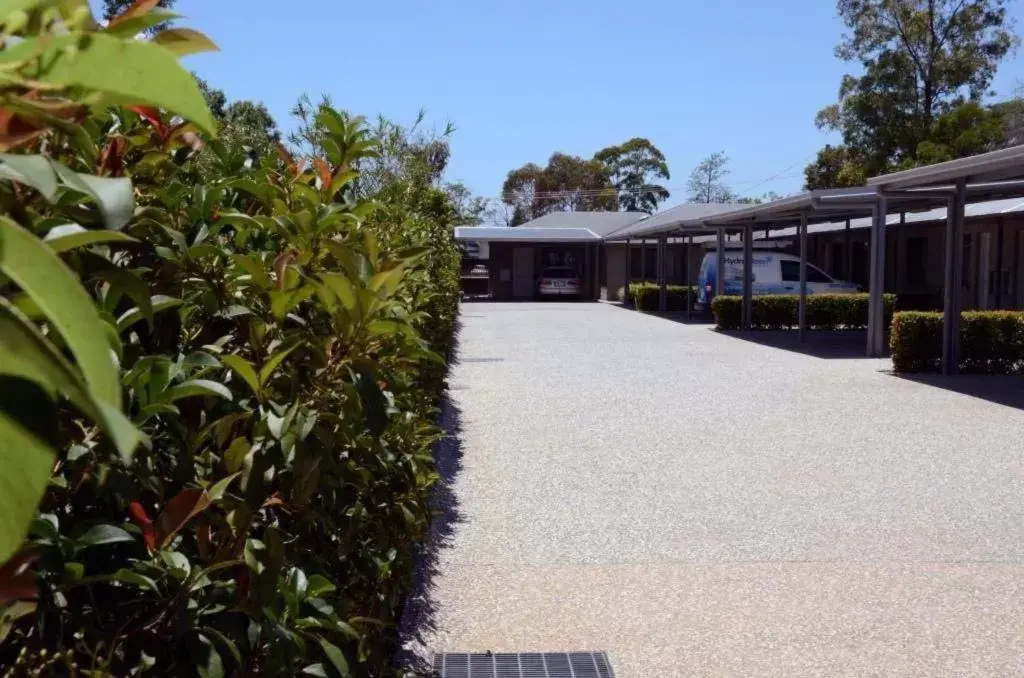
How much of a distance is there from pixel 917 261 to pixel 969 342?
17.4 meters

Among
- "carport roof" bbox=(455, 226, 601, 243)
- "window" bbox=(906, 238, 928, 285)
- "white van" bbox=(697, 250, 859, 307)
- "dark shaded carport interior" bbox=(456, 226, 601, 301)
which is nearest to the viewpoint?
"white van" bbox=(697, 250, 859, 307)

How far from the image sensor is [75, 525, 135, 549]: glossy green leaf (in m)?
1.39

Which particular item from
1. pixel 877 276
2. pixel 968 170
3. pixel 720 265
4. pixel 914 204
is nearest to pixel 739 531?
pixel 968 170

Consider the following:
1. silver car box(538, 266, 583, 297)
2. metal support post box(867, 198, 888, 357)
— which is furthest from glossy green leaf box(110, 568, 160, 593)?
silver car box(538, 266, 583, 297)

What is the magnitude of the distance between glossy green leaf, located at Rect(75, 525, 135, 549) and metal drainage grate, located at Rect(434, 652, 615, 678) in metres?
3.21

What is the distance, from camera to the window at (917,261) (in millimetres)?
31016

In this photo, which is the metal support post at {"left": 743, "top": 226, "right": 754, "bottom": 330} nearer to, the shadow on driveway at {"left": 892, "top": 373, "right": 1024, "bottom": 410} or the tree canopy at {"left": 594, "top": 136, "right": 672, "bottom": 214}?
the shadow on driveway at {"left": 892, "top": 373, "right": 1024, "bottom": 410}

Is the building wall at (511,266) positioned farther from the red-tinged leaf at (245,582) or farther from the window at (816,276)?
the red-tinged leaf at (245,582)

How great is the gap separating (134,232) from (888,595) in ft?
16.1

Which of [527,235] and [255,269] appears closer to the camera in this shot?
[255,269]

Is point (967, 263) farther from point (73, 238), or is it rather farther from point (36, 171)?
point (36, 171)

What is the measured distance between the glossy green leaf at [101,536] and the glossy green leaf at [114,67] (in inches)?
38.4

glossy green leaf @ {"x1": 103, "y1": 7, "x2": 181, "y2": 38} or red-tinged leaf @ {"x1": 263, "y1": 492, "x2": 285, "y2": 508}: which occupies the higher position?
glossy green leaf @ {"x1": 103, "y1": 7, "x2": 181, "y2": 38}

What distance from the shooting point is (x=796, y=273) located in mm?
27000
